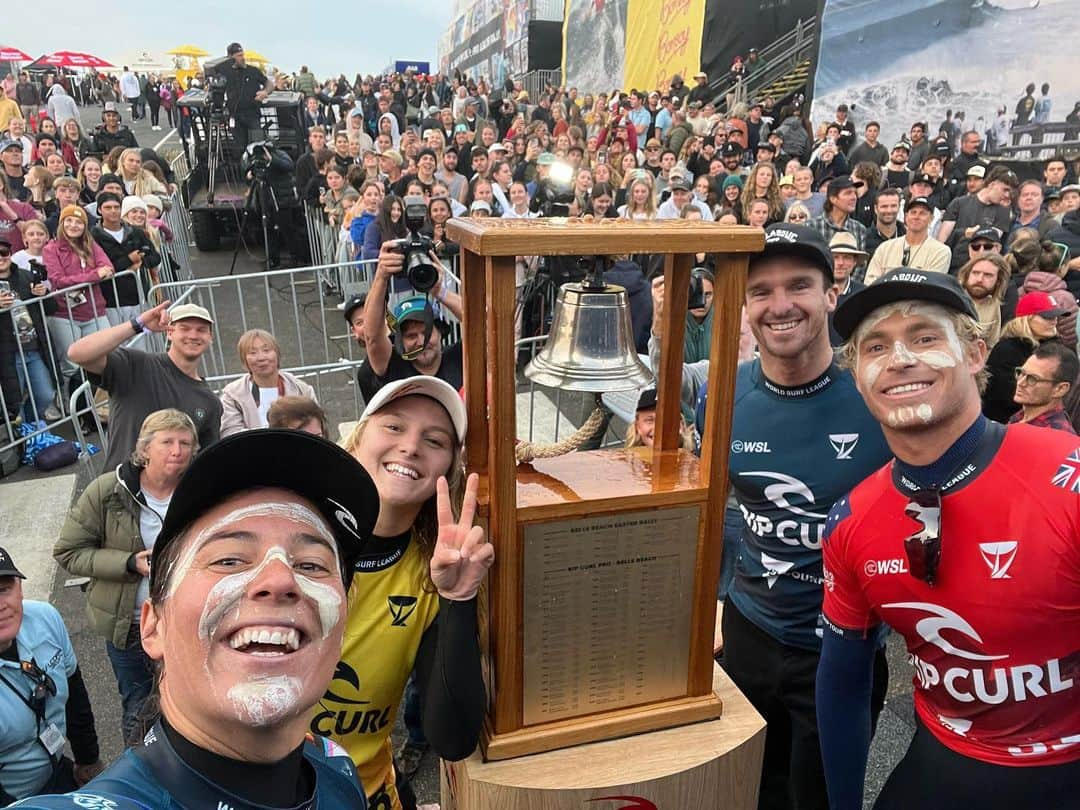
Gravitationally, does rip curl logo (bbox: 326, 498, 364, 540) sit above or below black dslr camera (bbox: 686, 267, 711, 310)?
above

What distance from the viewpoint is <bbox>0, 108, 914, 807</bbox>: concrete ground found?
3.40m

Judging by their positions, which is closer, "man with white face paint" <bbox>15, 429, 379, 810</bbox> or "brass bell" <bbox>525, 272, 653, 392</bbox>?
"man with white face paint" <bbox>15, 429, 379, 810</bbox>

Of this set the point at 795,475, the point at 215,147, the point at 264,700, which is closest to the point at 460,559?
the point at 264,700

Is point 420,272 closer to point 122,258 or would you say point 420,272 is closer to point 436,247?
point 436,247

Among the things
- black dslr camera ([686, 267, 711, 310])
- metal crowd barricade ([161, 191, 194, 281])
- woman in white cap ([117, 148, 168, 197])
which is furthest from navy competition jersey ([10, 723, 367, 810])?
woman in white cap ([117, 148, 168, 197])

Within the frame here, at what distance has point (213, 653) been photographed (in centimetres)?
124

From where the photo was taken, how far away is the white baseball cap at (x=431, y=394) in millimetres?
1893

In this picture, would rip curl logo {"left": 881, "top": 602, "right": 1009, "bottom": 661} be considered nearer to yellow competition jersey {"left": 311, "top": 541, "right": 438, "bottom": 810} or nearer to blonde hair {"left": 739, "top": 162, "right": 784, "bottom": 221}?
yellow competition jersey {"left": 311, "top": 541, "right": 438, "bottom": 810}

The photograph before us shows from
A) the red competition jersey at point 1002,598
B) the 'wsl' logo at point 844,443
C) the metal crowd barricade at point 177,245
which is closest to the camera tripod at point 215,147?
the metal crowd barricade at point 177,245

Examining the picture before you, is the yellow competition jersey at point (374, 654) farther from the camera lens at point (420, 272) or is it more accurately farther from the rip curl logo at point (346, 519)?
the camera lens at point (420, 272)

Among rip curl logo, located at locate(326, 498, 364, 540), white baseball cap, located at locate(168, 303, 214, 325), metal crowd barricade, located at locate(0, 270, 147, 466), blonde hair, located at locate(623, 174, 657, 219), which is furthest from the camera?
blonde hair, located at locate(623, 174, 657, 219)

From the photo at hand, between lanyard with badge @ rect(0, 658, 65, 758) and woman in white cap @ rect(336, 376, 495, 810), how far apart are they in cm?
143

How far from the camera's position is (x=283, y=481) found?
1.44 m

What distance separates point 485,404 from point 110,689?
317 cm
